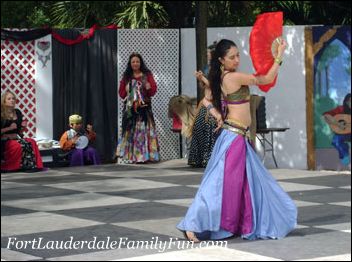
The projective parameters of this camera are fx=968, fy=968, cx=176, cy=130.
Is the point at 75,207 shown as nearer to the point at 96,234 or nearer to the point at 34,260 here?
the point at 96,234

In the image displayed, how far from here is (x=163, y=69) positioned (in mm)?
16734

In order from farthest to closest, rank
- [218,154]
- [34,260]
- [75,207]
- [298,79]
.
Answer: [298,79] → [75,207] → [218,154] → [34,260]

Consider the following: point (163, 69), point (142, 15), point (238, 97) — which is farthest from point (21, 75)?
point (238, 97)

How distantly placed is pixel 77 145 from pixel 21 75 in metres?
1.45

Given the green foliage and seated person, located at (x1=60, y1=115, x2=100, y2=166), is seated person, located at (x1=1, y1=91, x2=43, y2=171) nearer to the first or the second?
seated person, located at (x1=60, y1=115, x2=100, y2=166)

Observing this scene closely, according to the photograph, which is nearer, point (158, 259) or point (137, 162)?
point (158, 259)

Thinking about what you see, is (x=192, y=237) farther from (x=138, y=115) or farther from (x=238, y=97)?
(x=138, y=115)

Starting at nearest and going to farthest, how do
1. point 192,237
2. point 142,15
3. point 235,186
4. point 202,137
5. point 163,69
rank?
1. point 192,237
2. point 235,186
3. point 202,137
4. point 163,69
5. point 142,15

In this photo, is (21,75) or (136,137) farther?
(136,137)

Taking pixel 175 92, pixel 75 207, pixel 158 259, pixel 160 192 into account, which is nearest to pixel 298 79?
pixel 175 92

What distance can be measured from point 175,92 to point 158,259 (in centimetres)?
963

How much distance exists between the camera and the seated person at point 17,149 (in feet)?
47.6

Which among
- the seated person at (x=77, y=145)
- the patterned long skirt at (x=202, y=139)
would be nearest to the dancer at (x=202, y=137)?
the patterned long skirt at (x=202, y=139)

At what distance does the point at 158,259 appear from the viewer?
7305mm
